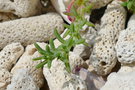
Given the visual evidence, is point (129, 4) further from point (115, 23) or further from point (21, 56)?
point (21, 56)

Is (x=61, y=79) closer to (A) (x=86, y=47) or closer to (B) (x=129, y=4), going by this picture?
(A) (x=86, y=47)

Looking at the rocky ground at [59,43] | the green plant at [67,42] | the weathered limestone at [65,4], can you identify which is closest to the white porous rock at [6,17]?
the rocky ground at [59,43]

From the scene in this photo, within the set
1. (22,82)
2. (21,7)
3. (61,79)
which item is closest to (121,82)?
(61,79)

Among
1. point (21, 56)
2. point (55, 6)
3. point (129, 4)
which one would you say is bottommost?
point (21, 56)

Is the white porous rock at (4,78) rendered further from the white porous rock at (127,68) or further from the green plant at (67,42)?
the white porous rock at (127,68)

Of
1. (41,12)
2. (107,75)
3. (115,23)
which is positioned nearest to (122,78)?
(107,75)

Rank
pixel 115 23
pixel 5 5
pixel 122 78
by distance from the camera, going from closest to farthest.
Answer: pixel 122 78 → pixel 115 23 → pixel 5 5

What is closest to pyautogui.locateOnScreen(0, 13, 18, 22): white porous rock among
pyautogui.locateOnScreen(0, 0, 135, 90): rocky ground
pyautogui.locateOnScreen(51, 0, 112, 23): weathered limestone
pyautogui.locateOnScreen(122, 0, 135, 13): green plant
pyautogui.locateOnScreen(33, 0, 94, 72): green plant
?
pyautogui.locateOnScreen(0, 0, 135, 90): rocky ground
